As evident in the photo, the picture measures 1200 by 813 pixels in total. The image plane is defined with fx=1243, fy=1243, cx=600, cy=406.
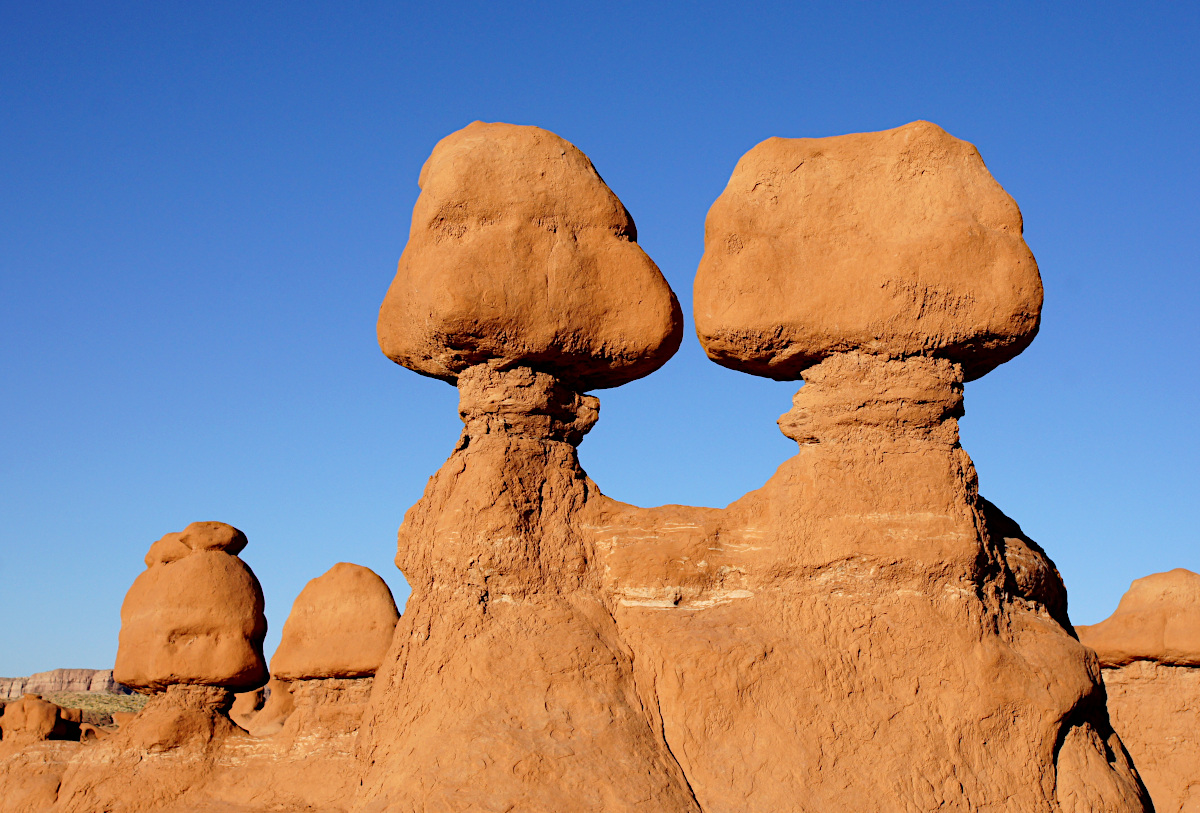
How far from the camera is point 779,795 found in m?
7.41

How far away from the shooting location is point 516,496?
8.50 meters

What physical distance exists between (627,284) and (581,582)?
7.10 feet

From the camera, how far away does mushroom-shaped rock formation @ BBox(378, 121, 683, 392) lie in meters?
8.67

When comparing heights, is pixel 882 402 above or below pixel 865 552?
above

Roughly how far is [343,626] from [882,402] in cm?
573

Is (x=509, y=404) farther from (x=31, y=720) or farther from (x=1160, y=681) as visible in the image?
(x=31, y=720)

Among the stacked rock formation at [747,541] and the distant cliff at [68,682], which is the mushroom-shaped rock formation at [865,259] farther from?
the distant cliff at [68,682]

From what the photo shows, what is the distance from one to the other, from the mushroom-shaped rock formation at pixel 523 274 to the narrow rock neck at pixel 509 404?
108 millimetres

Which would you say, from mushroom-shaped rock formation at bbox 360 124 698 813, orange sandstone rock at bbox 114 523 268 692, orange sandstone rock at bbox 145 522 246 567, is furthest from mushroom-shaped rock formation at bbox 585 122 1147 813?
orange sandstone rock at bbox 145 522 246 567

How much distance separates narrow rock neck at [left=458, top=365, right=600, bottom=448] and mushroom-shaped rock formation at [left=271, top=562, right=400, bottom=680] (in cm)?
320

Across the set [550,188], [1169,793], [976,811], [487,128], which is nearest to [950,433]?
[976,811]

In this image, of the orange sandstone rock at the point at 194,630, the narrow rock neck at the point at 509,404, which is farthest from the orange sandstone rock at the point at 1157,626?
the orange sandstone rock at the point at 194,630

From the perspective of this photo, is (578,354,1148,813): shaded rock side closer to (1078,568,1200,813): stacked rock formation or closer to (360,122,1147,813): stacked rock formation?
(360,122,1147,813): stacked rock formation

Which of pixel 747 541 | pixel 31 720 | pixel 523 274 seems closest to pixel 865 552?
A: pixel 747 541
